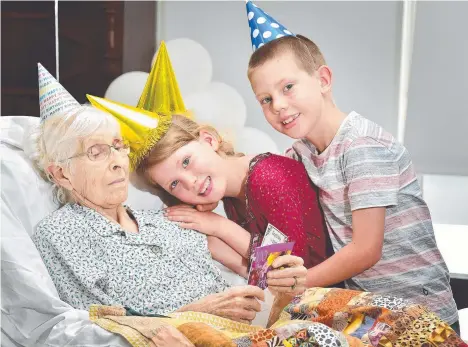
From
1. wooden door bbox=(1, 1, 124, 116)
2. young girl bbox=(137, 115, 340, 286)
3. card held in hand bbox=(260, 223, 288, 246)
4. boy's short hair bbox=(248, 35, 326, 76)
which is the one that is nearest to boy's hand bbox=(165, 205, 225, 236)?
young girl bbox=(137, 115, 340, 286)

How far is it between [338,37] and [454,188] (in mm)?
791

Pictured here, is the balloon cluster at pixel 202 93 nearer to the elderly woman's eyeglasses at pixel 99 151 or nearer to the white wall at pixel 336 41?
the white wall at pixel 336 41

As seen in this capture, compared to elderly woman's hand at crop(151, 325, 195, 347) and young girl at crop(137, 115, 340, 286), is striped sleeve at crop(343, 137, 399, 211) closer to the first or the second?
young girl at crop(137, 115, 340, 286)

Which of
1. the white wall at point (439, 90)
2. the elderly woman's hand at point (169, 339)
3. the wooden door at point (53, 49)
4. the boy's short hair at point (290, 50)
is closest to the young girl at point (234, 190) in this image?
the boy's short hair at point (290, 50)

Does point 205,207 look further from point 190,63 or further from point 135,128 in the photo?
point 190,63

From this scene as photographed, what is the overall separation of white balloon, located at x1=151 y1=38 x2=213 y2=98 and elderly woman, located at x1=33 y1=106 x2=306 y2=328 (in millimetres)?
1771

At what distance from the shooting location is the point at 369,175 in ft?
6.51

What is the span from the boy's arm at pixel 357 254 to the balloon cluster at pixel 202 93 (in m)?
1.57

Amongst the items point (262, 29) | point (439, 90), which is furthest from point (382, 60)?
point (262, 29)

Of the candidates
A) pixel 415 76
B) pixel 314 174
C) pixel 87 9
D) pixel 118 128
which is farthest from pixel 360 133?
pixel 87 9

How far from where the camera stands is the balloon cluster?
361cm

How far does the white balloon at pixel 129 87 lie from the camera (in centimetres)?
373

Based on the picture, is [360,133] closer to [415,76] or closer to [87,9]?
[415,76]

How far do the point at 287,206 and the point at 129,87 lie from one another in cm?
185
